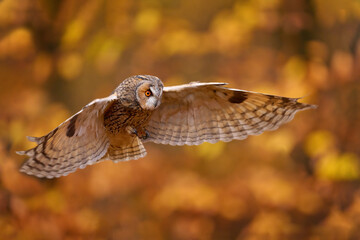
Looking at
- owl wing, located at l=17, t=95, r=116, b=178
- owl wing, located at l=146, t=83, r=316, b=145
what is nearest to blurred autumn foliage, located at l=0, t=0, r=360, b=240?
owl wing, located at l=146, t=83, r=316, b=145

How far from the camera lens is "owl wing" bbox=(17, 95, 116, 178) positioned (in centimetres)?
62

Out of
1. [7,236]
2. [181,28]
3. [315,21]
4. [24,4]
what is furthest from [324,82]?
[7,236]

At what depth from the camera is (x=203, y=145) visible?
Answer: 1.72m

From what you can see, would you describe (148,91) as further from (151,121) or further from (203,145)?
(203,145)

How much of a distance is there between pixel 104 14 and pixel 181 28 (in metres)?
0.29

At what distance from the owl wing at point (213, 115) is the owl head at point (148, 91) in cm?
11

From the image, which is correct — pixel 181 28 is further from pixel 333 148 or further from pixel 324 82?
pixel 333 148

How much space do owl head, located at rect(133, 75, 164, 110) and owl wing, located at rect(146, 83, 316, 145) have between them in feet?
0.35

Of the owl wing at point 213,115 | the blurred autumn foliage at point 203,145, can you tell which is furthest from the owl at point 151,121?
the blurred autumn foliage at point 203,145

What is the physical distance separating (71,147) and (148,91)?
0.14m

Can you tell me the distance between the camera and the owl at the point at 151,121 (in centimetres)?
64

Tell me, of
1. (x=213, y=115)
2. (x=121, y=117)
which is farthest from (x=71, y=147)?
(x=213, y=115)

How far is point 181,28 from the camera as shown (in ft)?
5.41

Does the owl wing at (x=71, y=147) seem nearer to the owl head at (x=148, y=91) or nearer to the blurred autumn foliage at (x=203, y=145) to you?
the owl head at (x=148, y=91)
